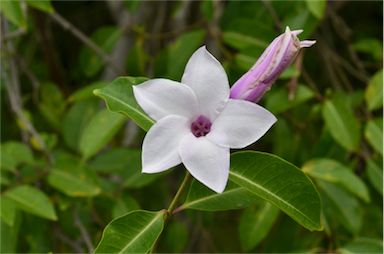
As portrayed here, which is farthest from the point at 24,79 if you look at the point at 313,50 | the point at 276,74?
the point at 276,74

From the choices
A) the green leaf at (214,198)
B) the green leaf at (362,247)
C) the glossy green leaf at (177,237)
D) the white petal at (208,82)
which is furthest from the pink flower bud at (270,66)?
the glossy green leaf at (177,237)

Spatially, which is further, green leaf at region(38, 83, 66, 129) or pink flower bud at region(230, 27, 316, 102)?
green leaf at region(38, 83, 66, 129)

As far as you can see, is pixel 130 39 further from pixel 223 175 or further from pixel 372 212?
pixel 223 175

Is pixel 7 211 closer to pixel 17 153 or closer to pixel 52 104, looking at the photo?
pixel 17 153

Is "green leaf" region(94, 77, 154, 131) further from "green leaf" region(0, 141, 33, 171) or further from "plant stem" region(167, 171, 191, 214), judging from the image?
"green leaf" region(0, 141, 33, 171)

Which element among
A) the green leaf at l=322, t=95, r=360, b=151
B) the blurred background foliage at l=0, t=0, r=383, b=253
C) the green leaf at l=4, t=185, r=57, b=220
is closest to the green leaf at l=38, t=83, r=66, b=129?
the blurred background foliage at l=0, t=0, r=383, b=253

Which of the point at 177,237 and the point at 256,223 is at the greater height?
the point at 256,223

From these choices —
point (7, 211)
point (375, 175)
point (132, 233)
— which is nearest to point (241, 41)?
point (375, 175)
